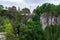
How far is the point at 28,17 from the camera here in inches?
1244

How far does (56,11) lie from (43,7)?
16.8ft

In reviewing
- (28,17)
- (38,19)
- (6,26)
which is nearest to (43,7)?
(28,17)

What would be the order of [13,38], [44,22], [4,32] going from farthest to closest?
[44,22]
[4,32]
[13,38]

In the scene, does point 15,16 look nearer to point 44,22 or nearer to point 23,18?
point 23,18

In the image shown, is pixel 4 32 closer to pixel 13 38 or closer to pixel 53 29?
pixel 13 38

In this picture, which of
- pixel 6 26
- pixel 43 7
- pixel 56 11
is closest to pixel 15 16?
pixel 43 7

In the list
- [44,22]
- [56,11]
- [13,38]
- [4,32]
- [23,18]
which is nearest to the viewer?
[13,38]

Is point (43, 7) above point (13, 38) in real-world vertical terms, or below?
above

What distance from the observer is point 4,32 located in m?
20.8

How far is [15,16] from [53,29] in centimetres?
1166

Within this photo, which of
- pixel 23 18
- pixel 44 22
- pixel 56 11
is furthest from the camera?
pixel 23 18

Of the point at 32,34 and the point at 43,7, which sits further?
the point at 43,7

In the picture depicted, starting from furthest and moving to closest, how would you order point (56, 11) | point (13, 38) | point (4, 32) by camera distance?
1. point (56, 11)
2. point (4, 32)
3. point (13, 38)

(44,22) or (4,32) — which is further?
(44,22)
